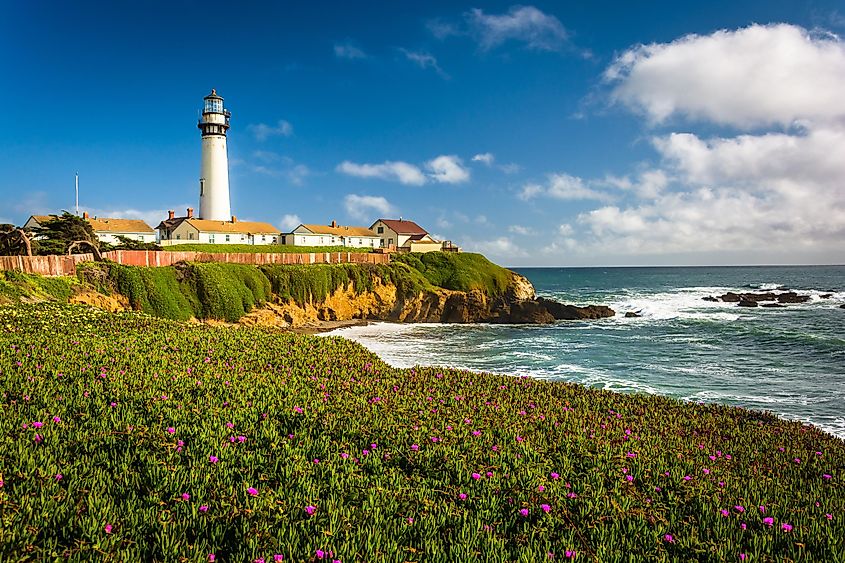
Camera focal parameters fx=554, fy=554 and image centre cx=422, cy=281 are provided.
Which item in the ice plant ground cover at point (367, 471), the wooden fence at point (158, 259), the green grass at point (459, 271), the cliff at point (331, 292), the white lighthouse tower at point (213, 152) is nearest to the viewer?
the ice plant ground cover at point (367, 471)

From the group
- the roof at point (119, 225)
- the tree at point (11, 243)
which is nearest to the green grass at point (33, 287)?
the tree at point (11, 243)

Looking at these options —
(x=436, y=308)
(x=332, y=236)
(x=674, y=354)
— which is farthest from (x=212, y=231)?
(x=674, y=354)

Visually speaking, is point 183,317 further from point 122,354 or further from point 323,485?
point 323,485

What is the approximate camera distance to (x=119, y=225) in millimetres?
73562

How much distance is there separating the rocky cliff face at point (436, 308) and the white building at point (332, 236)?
34178mm

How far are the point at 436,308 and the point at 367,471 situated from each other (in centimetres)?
4630

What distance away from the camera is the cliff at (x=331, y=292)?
3234cm

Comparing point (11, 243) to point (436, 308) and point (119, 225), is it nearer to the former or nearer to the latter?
point (436, 308)

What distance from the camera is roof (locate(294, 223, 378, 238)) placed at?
84625 mm

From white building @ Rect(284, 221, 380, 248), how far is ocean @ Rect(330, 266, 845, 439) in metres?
39.0

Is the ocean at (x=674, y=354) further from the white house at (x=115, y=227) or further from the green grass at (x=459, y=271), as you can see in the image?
the white house at (x=115, y=227)

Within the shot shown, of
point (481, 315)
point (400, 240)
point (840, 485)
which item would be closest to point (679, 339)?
point (481, 315)

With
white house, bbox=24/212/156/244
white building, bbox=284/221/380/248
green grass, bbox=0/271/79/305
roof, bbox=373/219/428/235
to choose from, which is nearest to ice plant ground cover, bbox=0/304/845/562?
green grass, bbox=0/271/79/305

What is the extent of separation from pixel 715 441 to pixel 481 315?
144 feet
